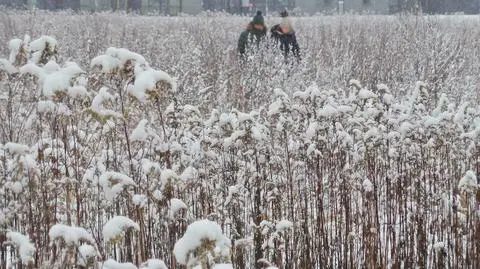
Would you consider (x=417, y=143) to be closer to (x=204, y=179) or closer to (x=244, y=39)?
(x=204, y=179)

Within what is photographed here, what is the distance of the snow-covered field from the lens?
3016mm

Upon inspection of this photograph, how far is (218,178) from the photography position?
477 cm

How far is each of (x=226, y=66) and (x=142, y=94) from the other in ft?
33.3

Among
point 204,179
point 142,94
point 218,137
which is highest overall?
point 142,94

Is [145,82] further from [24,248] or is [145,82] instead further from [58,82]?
[24,248]

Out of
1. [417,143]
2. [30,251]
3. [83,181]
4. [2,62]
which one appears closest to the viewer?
[30,251]

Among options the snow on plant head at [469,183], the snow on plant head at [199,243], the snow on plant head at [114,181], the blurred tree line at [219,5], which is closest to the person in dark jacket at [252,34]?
the snow on plant head at [469,183]

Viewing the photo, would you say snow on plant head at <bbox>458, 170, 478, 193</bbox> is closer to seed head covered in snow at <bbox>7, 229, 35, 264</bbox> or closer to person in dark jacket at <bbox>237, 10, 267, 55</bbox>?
seed head covered in snow at <bbox>7, 229, 35, 264</bbox>

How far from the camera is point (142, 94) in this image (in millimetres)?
2840

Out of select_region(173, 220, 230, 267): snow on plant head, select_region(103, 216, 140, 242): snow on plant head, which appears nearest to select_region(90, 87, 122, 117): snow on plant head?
select_region(103, 216, 140, 242): snow on plant head

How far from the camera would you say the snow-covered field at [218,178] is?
302 cm

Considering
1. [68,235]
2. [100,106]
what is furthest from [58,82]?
[68,235]

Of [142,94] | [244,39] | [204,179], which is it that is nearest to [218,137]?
[204,179]

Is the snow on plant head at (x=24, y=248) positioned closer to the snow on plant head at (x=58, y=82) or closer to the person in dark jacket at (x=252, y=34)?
the snow on plant head at (x=58, y=82)
